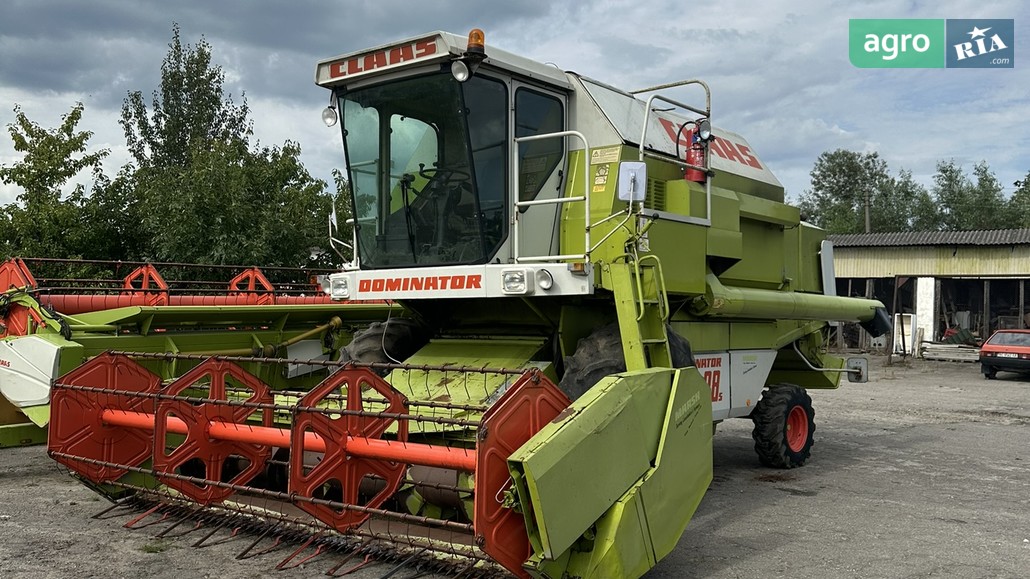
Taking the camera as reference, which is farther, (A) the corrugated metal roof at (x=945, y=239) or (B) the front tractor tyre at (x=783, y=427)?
(A) the corrugated metal roof at (x=945, y=239)

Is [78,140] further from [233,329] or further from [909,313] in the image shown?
[909,313]

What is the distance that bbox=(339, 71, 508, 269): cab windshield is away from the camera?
5945 mm

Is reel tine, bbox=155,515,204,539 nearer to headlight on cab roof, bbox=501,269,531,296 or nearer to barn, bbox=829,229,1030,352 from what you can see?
headlight on cab roof, bbox=501,269,531,296

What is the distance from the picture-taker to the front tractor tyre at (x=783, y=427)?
26.6ft

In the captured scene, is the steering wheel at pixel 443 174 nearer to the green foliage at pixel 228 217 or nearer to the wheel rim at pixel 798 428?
the wheel rim at pixel 798 428

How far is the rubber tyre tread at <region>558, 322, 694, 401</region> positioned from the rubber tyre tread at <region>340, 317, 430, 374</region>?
68.4 inches

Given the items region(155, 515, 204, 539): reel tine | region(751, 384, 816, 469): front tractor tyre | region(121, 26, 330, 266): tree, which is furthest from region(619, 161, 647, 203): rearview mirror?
region(121, 26, 330, 266): tree

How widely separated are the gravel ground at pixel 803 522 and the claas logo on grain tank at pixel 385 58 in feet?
10.7

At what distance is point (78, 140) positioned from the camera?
16.7m

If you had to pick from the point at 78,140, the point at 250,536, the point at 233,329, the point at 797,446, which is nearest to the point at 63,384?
the point at 250,536

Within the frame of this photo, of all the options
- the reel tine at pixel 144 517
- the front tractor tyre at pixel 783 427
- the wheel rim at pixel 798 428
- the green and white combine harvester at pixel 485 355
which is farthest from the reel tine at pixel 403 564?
the wheel rim at pixel 798 428

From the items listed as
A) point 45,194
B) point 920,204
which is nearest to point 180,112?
point 45,194

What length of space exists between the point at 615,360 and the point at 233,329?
14.4 ft

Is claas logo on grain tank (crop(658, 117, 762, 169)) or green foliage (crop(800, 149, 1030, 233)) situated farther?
green foliage (crop(800, 149, 1030, 233))
